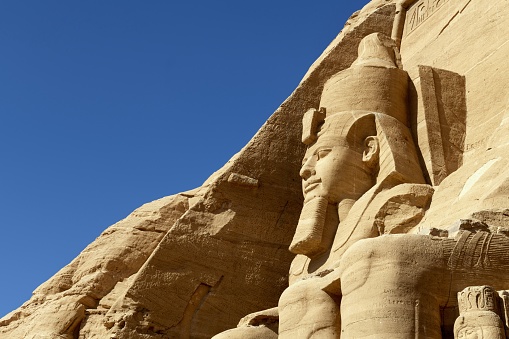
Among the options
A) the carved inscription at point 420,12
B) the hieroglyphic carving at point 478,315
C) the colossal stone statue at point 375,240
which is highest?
the carved inscription at point 420,12

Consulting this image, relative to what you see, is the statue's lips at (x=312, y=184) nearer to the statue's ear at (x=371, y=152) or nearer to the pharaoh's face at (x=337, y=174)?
the pharaoh's face at (x=337, y=174)

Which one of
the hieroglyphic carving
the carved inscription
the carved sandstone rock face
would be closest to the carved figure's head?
the carved sandstone rock face

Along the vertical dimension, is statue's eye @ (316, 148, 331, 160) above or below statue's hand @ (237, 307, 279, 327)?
above

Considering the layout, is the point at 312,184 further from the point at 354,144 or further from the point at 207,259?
the point at 207,259

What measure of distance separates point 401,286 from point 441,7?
14.6ft

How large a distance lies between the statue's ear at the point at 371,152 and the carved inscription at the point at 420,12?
6.53ft

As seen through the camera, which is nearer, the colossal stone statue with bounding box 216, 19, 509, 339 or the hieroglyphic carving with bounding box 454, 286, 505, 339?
the hieroglyphic carving with bounding box 454, 286, 505, 339

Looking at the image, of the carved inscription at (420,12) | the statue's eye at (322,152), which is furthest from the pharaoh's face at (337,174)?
the carved inscription at (420,12)

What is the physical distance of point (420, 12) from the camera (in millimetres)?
8844

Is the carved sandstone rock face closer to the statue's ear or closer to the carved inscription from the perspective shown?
the carved inscription

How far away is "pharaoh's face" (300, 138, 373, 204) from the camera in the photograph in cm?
709

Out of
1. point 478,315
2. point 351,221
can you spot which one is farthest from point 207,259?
point 478,315

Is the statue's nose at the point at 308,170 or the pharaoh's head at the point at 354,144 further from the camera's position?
the statue's nose at the point at 308,170

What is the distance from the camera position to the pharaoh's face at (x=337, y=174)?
709 cm
